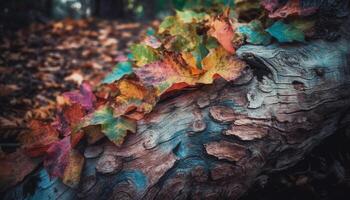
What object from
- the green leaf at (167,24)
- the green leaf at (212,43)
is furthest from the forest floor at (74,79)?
the green leaf at (212,43)

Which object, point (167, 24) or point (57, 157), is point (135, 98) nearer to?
point (57, 157)

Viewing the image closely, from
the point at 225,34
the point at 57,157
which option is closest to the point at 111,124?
the point at 57,157

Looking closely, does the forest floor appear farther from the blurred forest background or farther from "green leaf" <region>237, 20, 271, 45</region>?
"green leaf" <region>237, 20, 271, 45</region>

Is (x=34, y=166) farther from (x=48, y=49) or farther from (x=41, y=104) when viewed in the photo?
(x=48, y=49)

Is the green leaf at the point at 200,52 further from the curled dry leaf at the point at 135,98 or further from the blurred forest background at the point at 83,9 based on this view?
the blurred forest background at the point at 83,9

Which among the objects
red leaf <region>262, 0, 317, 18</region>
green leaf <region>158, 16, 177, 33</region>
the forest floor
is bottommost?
the forest floor

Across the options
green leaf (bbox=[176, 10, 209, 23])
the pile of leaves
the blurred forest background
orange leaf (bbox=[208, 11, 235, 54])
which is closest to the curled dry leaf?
the pile of leaves

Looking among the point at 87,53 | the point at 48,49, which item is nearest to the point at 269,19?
the point at 87,53
